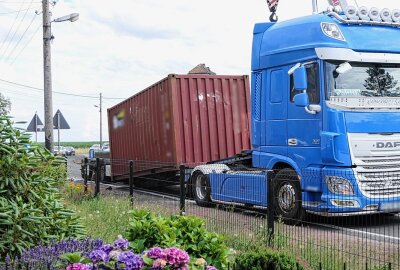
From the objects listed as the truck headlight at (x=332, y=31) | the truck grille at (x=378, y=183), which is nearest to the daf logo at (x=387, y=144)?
the truck grille at (x=378, y=183)

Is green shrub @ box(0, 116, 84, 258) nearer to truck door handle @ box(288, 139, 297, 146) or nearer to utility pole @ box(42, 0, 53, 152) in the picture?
truck door handle @ box(288, 139, 297, 146)

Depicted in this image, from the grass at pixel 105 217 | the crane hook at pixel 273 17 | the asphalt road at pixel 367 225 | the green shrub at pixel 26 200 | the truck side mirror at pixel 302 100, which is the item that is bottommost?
the asphalt road at pixel 367 225

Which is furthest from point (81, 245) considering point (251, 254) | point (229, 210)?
point (229, 210)

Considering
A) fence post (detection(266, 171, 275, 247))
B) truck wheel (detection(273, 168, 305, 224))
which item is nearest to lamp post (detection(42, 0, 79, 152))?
truck wheel (detection(273, 168, 305, 224))

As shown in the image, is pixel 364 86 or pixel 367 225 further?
pixel 364 86

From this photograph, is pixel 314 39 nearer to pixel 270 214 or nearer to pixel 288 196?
pixel 288 196

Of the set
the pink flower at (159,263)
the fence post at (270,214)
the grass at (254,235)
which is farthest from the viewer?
the fence post at (270,214)

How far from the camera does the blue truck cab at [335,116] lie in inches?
368

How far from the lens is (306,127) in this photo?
32.8ft

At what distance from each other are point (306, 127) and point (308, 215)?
5.66 ft

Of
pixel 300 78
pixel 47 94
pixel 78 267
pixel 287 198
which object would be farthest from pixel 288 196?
pixel 47 94

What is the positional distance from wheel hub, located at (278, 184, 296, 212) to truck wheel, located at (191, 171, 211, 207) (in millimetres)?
2734

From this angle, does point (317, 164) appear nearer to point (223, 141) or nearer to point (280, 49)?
point (280, 49)

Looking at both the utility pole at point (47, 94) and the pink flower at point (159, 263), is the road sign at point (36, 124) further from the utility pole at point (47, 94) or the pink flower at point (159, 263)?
the pink flower at point (159, 263)
